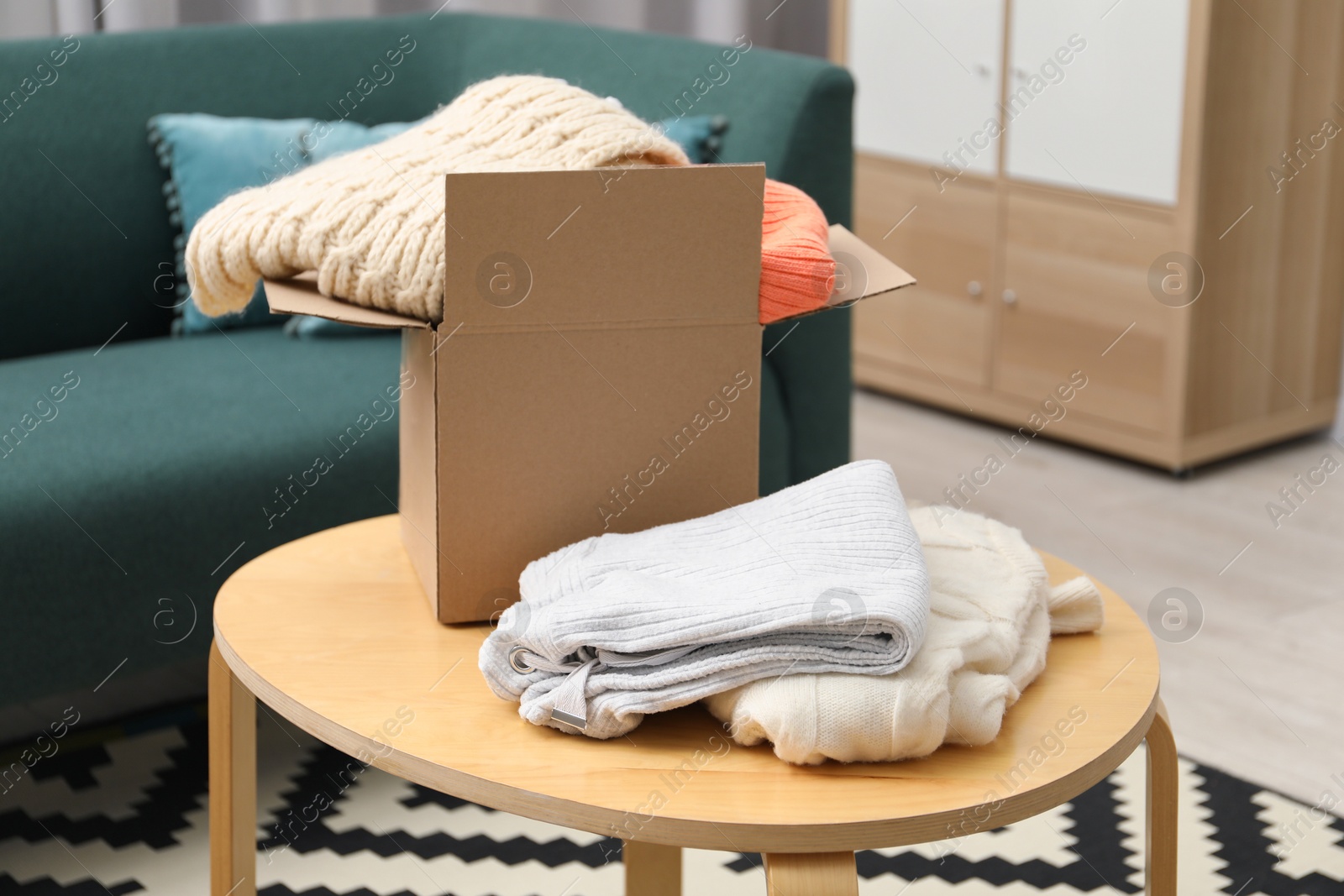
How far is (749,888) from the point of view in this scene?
1301mm

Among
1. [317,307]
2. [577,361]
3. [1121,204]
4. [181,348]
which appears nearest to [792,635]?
[577,361]

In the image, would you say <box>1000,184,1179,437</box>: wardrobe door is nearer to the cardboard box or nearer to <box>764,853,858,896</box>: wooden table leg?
the cardboard box

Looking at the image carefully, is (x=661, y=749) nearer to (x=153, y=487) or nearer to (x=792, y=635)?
(x=792, y=635)

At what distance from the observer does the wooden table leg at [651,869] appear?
3.44 ft

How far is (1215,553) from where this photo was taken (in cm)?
214

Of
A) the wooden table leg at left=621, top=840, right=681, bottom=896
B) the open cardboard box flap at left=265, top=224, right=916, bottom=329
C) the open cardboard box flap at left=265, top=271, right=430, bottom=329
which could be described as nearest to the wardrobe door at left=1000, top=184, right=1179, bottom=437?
the open cardboard box flap at left=265, top=224, right=916, bottom=329

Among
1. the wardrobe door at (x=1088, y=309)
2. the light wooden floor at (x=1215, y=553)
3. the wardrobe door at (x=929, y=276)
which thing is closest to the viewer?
the light wooden floor at (x=1215, y=553)

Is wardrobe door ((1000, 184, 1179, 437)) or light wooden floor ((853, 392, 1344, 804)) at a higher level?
wardrobe door ((1000, 184, 1179, 437))

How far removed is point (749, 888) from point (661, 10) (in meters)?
2.10

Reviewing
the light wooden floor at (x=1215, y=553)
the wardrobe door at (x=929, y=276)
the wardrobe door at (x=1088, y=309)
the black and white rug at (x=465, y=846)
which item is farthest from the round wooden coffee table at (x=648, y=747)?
the wardrobe door at (x=929, y=276)

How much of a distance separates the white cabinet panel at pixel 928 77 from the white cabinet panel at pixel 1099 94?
0.06 meters

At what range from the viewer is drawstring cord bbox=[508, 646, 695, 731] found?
732 millimetres

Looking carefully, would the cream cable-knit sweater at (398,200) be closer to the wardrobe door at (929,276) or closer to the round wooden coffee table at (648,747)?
the round wooden coffee table at (648,747)

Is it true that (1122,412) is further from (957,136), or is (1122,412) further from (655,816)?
(655,816)
